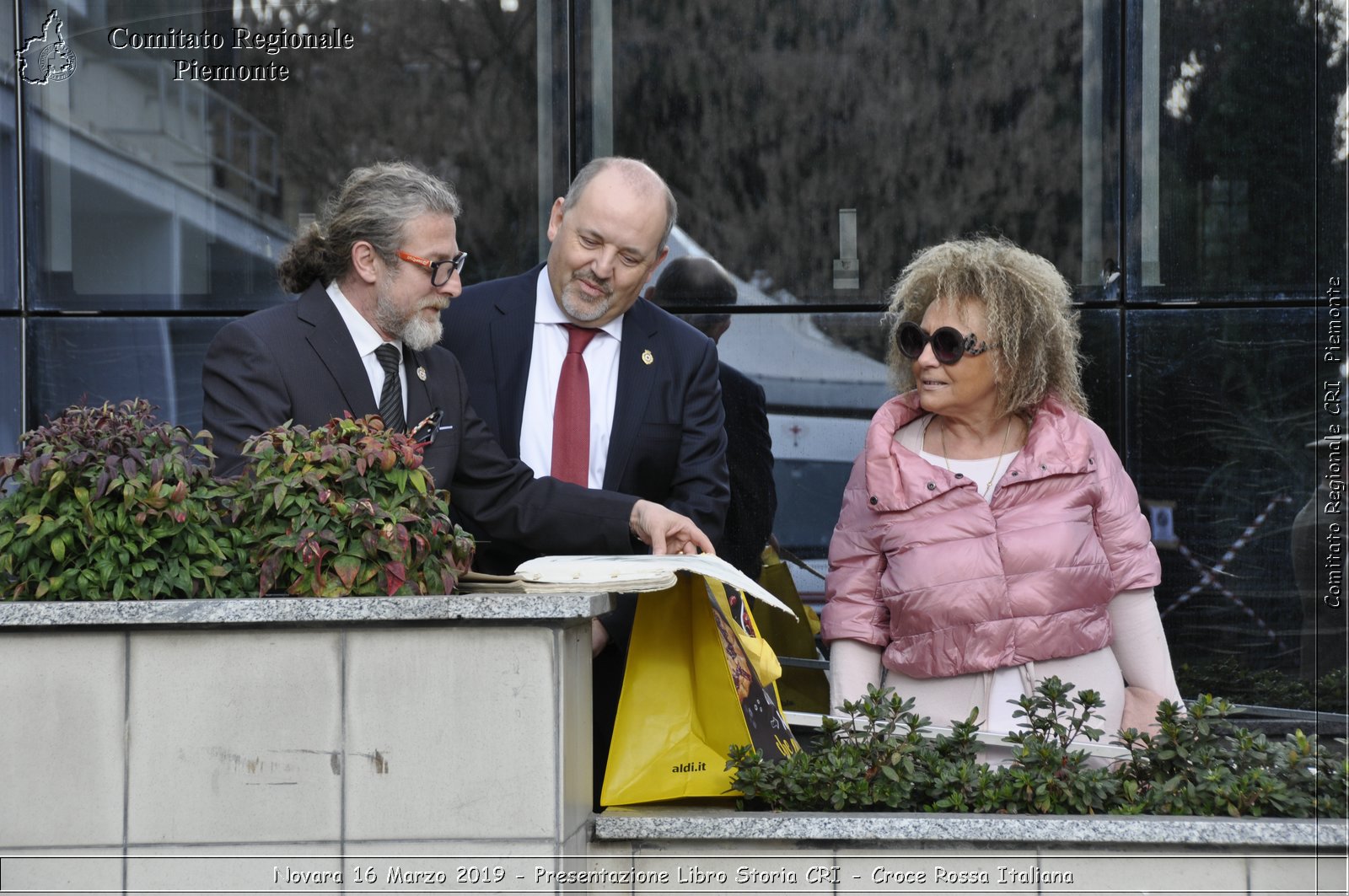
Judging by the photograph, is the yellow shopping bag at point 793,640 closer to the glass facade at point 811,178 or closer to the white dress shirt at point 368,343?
the glass facade at point 811,178

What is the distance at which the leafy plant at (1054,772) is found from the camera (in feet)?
9.87

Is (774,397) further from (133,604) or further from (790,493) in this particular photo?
(133,604)

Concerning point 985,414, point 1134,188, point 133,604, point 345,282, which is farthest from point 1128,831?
point 1134,188

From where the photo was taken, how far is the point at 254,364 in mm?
3562

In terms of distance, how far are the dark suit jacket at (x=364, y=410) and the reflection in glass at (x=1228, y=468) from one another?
2.49 meters

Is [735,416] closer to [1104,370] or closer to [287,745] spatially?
[1104,370]

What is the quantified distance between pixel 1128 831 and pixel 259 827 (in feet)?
5.51

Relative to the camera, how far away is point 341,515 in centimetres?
281

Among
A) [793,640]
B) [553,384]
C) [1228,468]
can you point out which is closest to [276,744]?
[553,384]

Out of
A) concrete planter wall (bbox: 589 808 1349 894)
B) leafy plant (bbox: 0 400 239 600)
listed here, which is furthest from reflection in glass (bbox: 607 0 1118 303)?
leafy plant (bbox: 0 400 239 600)

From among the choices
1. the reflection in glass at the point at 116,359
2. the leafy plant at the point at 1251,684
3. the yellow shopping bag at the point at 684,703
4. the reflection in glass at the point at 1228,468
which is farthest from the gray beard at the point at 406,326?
the leafy plant at the point at 1251,684

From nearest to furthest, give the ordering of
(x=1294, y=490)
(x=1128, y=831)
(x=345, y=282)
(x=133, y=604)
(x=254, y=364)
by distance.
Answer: (x=133, y=604), (x=1128, y=831), (x=254, y=364), (x=345, y=282), (x=1294, y=490)

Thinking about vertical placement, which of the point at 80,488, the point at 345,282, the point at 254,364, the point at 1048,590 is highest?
the point at 345,282

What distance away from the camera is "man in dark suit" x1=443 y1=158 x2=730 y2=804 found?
4148 millimetres
